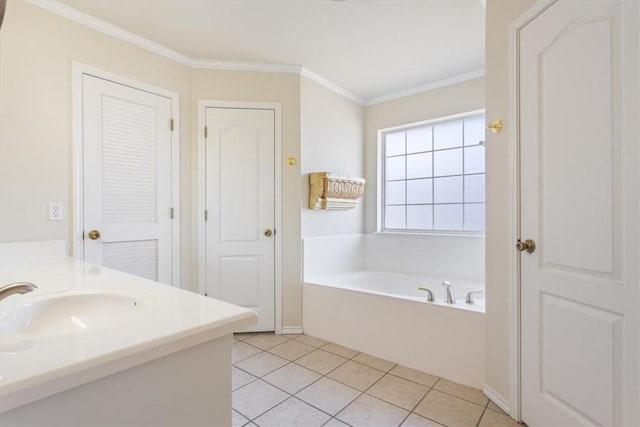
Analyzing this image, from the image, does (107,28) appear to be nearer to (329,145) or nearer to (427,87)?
(329,145)

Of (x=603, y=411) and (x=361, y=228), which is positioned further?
(x=361, y=228)

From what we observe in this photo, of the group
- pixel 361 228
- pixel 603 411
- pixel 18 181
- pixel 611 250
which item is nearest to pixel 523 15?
pixel 611 250

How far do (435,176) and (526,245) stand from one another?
1855mm

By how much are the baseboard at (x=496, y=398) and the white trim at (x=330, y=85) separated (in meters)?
2.83

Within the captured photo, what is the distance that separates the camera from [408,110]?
11.2 ft

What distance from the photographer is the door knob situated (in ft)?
5.02

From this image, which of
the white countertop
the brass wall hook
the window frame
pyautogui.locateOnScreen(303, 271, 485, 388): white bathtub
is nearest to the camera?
the white countertop

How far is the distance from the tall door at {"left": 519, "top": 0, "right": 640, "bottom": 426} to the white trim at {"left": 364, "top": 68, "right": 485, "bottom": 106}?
4.79 ft

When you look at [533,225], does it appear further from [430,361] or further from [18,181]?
[18,181]

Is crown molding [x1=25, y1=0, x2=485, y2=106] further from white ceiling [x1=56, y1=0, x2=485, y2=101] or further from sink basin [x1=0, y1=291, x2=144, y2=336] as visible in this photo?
sink basin [x1=0, y1=291, x2=144, y2=336]

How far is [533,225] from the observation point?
1527 mm

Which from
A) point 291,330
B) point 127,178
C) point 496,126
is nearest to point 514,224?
point 496,126

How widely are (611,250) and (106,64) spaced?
310cm

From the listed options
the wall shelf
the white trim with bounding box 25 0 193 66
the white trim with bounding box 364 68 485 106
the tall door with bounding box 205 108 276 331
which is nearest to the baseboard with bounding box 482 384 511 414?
the tall door with bounding box 205 108 276 331
